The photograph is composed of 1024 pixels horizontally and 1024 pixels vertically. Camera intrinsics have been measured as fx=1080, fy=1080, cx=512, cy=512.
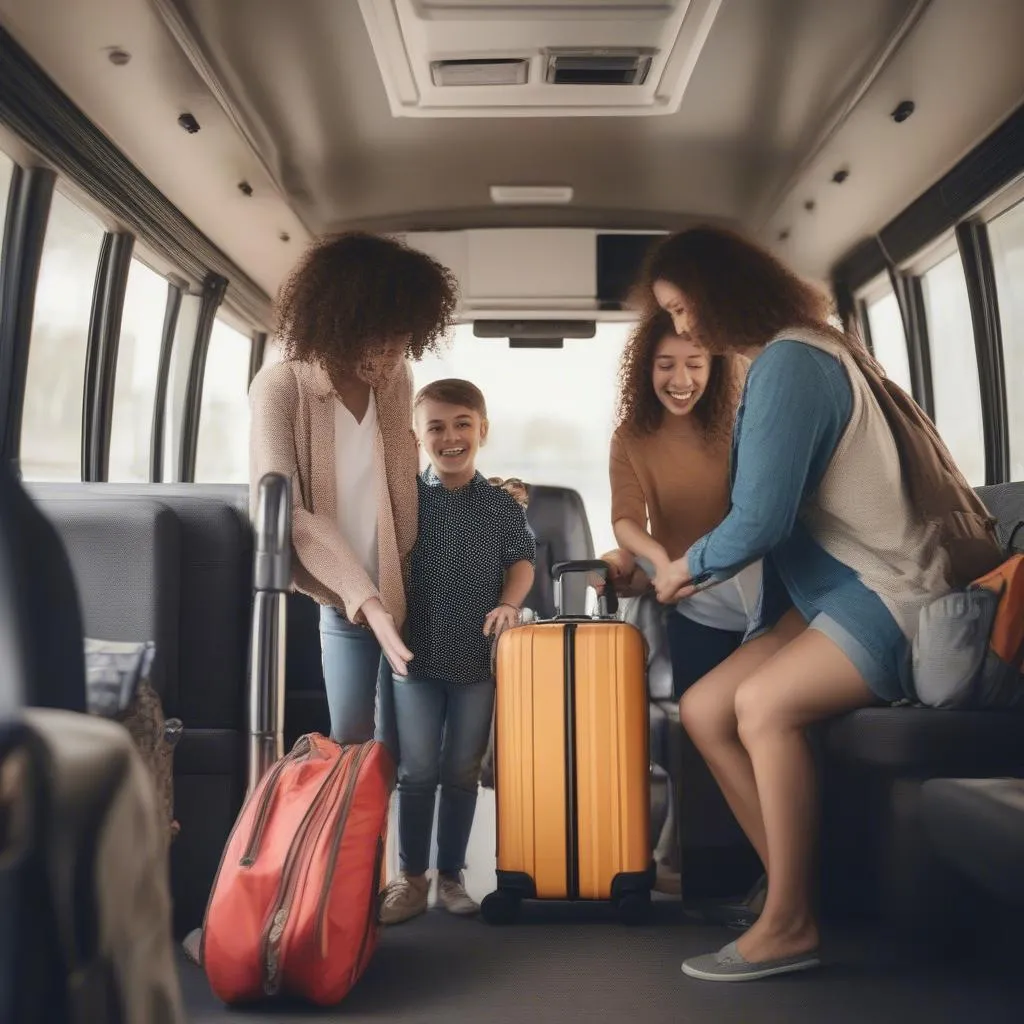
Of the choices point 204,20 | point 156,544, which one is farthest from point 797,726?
point 204,20

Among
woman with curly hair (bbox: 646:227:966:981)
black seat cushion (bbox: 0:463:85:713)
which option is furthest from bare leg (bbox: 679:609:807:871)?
black seat cushion (bbox: 0:463:85:713)

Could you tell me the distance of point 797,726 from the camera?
2369 millimetres

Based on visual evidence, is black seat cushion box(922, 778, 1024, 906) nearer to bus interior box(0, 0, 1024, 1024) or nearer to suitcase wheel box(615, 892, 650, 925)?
bus interior box(0, 0, 1024, 1024)

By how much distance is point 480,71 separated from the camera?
3.20 meters

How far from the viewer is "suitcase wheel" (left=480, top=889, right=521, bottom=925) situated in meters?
2.72

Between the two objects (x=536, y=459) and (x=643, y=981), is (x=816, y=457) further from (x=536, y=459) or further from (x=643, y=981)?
(x=536, y=459)

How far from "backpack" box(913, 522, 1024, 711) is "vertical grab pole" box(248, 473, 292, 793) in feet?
4.35

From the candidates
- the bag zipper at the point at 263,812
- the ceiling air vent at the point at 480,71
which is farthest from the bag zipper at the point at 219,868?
the ceiling air vent at the point at 480,71

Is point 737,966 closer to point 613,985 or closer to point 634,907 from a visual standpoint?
point 613,985

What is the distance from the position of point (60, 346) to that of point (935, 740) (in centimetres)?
272

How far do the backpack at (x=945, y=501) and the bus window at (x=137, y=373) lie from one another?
8.17ft

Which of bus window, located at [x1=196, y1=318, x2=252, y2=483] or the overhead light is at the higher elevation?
the overhead light

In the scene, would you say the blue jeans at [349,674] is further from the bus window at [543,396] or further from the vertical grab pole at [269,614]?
the bus window at [543,396]

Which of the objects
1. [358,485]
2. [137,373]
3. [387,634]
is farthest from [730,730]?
[137,373]
